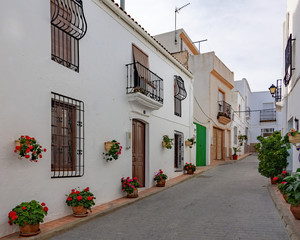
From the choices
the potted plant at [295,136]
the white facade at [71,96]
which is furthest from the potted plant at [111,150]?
the potted plant at [295,136]

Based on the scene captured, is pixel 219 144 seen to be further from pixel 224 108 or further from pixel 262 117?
pixel 262 117

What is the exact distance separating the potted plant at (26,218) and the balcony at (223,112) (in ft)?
51.2

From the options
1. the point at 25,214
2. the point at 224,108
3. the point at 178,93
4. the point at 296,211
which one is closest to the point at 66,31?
the point at 25,214

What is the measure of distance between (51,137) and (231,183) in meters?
7.44

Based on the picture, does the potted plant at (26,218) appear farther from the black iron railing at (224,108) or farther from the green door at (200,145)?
the black iron railing at (224,108)

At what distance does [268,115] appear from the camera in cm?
3397

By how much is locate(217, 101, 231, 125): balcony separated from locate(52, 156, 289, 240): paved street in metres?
9.80

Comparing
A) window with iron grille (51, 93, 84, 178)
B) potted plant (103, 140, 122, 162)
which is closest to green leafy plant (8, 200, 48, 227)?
window with iron grille (51, 93, 84, 178)

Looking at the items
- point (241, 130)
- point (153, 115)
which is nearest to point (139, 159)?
point (153, 115)

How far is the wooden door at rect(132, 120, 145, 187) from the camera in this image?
30.0 feet

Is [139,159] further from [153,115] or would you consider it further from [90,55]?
[90,55]

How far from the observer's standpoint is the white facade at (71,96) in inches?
185

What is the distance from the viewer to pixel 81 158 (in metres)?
6.42

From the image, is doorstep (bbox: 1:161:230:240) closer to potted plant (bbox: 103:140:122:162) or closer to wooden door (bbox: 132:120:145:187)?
wooden door (bbox: 132:120:145:187)
